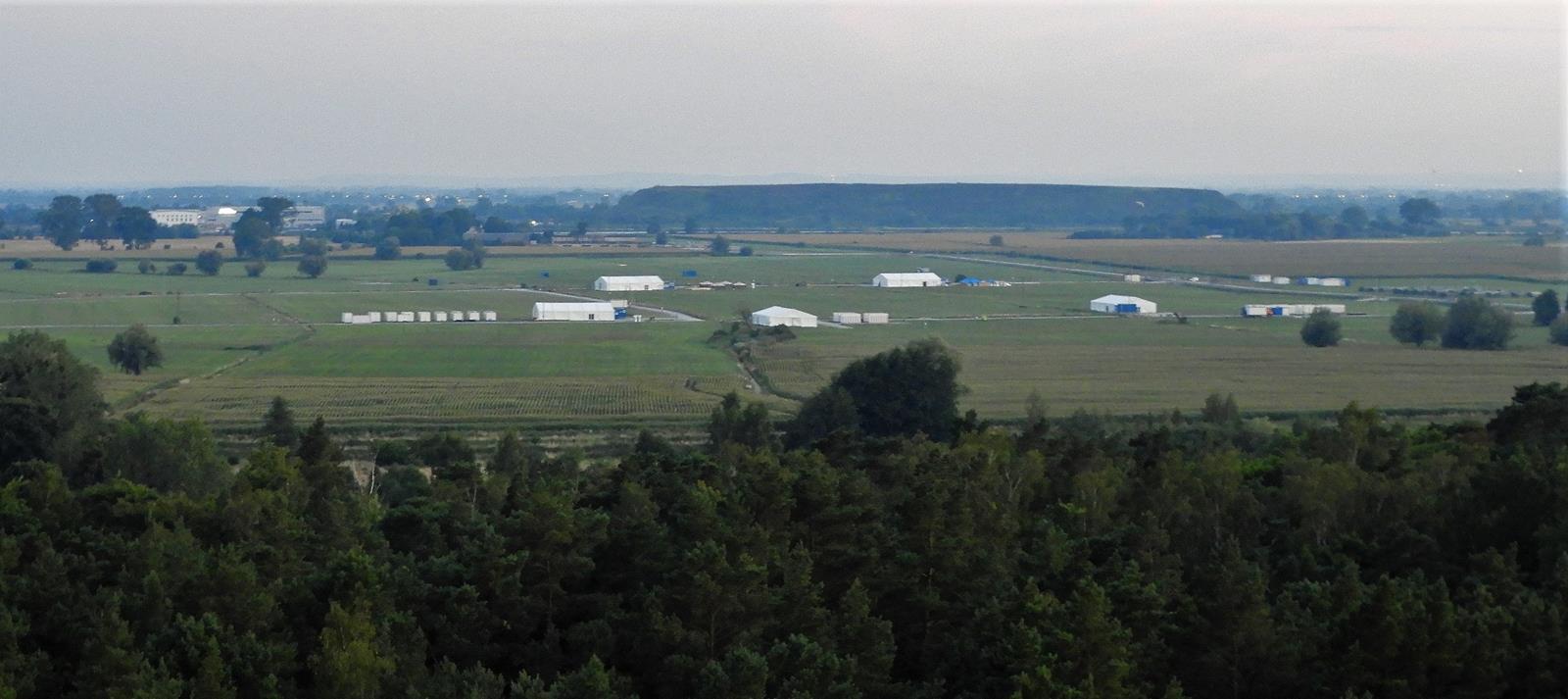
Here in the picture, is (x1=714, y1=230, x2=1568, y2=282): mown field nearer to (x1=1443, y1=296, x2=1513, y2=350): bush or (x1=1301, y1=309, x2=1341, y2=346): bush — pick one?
(x1=1443, y1=296, x2=1513, y2=350): bush

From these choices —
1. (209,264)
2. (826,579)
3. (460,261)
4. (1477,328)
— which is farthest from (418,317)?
(826,579)

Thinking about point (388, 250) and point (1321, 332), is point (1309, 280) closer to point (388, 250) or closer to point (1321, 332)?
point (1321, 332)

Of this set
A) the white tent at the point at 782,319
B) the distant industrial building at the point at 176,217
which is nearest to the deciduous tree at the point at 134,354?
the white tent at the point at 782,319

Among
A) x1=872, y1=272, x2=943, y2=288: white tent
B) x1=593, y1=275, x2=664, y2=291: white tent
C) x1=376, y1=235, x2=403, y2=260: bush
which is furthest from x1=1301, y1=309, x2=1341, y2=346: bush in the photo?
x1=376, y1=235, x2=403, y2=260: bush

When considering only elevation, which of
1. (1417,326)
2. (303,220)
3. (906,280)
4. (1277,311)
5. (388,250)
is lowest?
(303,220)

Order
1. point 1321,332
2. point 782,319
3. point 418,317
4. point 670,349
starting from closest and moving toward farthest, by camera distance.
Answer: point 670,349, point 1321,332, point 782,319, point 418,317

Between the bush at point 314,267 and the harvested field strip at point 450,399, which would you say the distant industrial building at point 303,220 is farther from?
the harvested field strip at point 450,399
